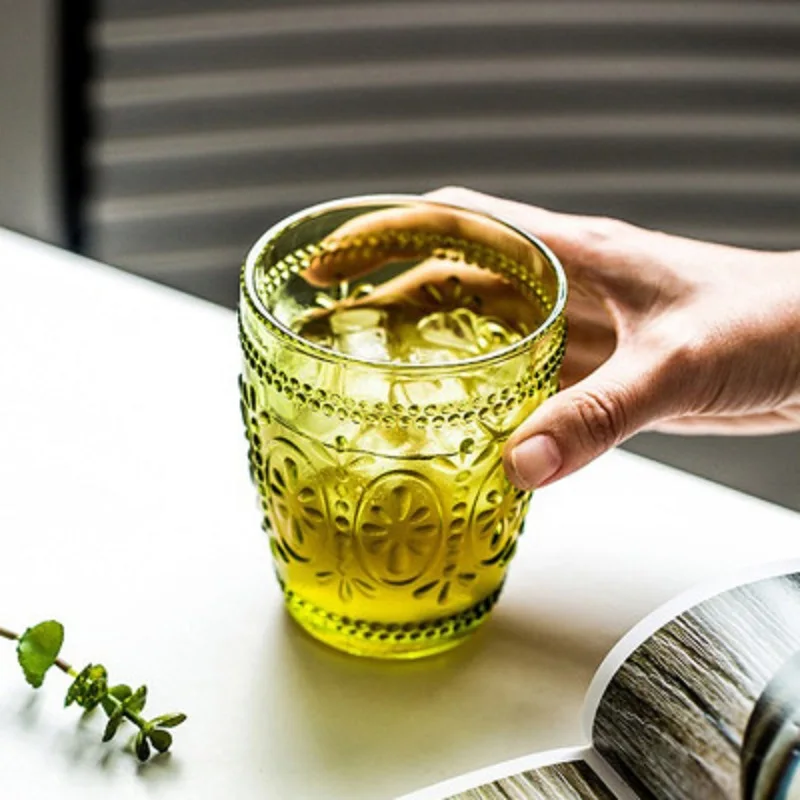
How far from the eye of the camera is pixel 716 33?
4.83 ft

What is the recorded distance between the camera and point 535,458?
67 cm

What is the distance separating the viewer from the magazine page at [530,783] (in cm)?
65

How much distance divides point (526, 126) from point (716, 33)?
201 mm

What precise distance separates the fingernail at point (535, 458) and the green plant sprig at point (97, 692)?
19 centimetres

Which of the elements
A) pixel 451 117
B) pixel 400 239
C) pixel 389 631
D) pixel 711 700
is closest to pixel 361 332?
pixel 400 239

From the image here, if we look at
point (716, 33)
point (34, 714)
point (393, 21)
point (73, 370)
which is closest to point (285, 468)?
point (34, 714)

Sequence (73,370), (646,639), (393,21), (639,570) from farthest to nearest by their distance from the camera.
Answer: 1. (393,21)
2. (73,370)
3. (639,570)
4. (646,639)

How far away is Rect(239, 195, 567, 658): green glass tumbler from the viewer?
2.16 ft

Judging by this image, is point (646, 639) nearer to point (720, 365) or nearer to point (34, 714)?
point (720, 365)

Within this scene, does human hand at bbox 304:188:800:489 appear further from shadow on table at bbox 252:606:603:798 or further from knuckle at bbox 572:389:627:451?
shadow on table at bbox 252:606:603:798

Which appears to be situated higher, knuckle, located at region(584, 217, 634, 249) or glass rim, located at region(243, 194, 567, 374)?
glass rim, located at region(243, 194, 567, 374)

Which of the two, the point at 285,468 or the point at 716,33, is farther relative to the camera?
the point at 716,33

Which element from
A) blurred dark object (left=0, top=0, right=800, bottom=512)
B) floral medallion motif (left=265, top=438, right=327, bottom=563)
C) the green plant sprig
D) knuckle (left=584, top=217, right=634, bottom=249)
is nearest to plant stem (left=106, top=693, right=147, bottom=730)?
the green plant sprig

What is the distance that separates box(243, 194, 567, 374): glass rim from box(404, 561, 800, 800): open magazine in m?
0.14
